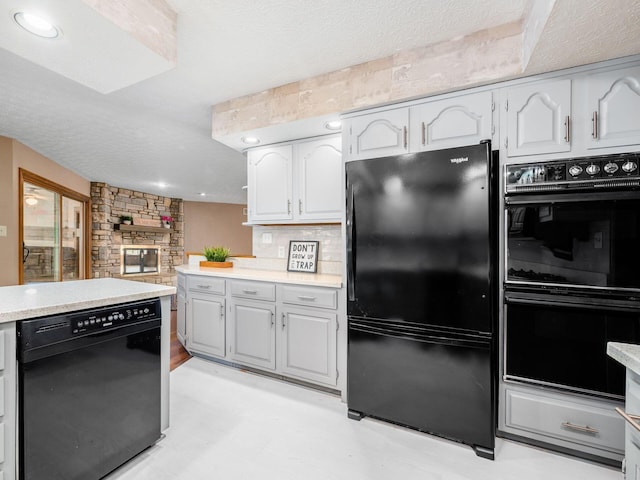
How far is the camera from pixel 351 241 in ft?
6.98

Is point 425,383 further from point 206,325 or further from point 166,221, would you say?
point 166,221

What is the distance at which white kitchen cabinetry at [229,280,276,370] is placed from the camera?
105 inches

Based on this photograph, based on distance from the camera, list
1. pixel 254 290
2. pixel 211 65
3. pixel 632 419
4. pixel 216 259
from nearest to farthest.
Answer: pixel 632 419
pixel 211 65
pixel 254 290
pixel 216 259

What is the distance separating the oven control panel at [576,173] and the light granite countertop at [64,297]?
2098 mm

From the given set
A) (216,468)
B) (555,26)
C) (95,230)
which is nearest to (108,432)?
(216,468)

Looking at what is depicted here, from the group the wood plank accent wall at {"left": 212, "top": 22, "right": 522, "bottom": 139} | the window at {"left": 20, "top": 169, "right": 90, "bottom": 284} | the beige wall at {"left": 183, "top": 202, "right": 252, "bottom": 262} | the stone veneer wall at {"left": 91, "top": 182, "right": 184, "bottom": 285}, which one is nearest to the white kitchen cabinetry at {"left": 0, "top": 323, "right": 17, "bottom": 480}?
the wood plank accent wall at {"left": 212, "top": 22, "right": 522, "bottom": 139}

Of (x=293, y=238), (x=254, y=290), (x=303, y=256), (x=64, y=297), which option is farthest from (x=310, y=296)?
(x=64, y=297)

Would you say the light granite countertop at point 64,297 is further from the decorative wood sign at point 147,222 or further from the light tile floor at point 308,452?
the decorative wood sign at point 147,222

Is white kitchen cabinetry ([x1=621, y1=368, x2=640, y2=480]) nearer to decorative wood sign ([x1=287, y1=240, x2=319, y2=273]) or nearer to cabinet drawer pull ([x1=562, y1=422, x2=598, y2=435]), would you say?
cabinet drawer pull ([x1=562, y1=422, x2=598, y2=435])

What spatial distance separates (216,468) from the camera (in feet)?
5.41

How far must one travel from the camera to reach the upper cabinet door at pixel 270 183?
303cm

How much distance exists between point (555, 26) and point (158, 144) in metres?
4.01

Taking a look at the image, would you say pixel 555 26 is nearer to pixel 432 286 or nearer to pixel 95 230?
pixel 432 286

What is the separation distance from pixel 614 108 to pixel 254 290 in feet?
8.62
